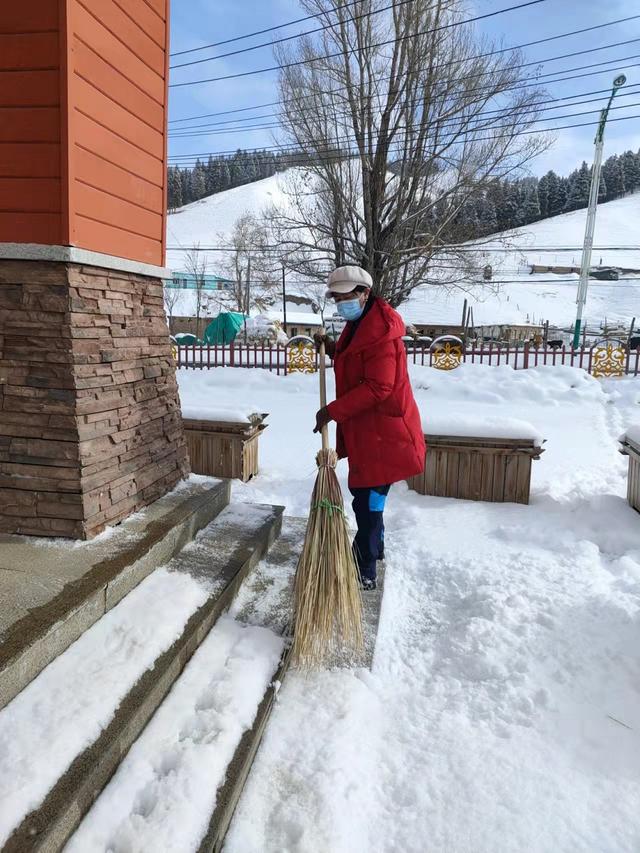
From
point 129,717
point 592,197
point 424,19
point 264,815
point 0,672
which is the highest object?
point 424,19

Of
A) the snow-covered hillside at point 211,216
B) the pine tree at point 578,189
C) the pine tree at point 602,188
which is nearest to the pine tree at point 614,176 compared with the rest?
the pine tree at point 602,188

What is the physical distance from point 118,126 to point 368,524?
8.95 ft

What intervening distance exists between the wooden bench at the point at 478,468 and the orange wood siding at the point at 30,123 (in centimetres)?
365

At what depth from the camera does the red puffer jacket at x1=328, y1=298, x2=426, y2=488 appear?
276cm

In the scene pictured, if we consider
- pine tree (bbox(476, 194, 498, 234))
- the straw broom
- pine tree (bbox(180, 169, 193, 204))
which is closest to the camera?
the straw broom

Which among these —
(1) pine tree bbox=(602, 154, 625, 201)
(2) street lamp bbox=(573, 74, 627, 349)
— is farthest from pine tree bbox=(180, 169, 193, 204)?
(2) street lamp bbox=(573, 74, 627, 349)

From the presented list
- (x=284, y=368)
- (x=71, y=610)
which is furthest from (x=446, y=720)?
(x=284, y=368)

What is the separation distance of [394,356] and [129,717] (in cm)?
198

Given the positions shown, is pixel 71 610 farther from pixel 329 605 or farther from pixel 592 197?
pixel 592 197

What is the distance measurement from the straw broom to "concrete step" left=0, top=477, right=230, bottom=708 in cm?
84

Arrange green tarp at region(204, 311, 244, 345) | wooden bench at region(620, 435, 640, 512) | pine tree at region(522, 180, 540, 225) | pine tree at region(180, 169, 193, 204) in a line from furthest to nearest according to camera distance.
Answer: pine tree at region(180, 169, 193, 204) < pine tree at region(522, 180, 540, 225) < green tarp at region(204, 311, 244, 345) < wooden bench at region(620, 435, 640, 512)

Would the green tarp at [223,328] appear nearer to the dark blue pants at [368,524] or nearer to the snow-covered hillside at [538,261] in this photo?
the snow-covered hillside at [538,261]

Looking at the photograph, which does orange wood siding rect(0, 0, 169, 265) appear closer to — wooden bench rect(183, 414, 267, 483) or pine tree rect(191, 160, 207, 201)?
wooden bench rect(183, 414, 267, 483)

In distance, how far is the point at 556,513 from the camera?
15.6ft
